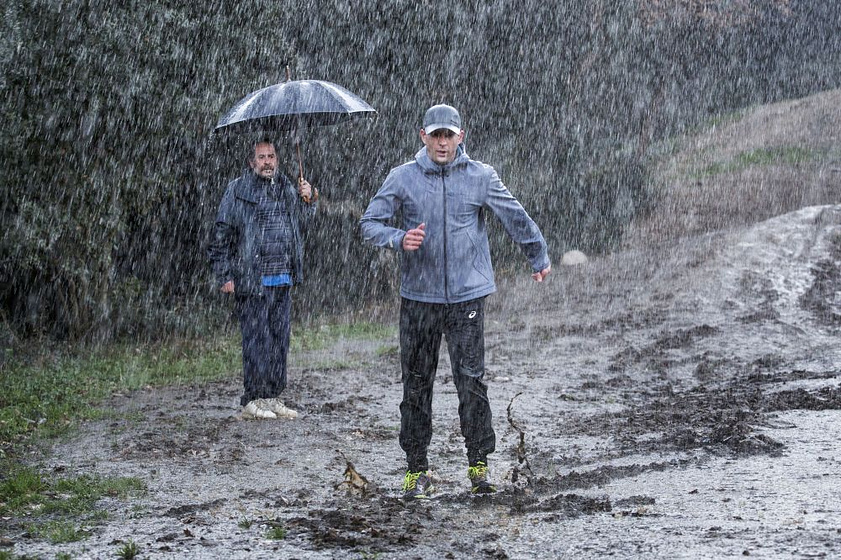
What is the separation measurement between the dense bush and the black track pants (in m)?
7.10

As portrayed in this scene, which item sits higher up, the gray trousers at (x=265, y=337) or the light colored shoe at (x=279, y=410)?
the gray trousers at (x=265, y=337)

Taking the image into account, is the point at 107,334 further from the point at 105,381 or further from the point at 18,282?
the point at 105,381

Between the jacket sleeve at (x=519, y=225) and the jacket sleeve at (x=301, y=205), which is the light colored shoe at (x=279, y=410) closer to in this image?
the jacket sleeve at (x=301, y=205)

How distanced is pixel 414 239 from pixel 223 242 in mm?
3018

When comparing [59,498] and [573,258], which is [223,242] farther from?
[573,258]

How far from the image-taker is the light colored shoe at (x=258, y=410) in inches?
336

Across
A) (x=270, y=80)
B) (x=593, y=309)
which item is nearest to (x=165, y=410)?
(x=270, y=80)

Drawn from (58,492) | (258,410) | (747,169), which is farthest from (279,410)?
(747,169)

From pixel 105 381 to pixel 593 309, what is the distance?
711cm

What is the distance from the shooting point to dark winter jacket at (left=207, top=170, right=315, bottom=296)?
8195mm

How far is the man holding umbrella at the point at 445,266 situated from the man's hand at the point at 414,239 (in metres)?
0.14

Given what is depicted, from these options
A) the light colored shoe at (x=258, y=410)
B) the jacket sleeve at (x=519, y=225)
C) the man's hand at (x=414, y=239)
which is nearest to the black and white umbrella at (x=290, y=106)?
the light colored shoe at (x=258, y=410)

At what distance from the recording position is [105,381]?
11.1 m

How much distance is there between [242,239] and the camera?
8289mm
